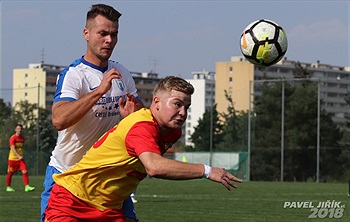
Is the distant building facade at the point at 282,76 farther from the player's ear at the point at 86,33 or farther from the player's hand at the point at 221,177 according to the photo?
the player's hand at the point at 221,177

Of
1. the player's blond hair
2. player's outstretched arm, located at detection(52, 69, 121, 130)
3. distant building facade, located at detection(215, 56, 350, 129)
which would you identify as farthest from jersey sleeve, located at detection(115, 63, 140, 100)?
distant building facade, located at detection(215, 56, 350, 129)

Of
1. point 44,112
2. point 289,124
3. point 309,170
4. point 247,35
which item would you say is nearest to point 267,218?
point 247,35

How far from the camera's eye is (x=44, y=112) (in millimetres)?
51219

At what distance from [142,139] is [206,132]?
45.6 metres

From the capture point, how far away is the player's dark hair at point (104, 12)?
6.36m

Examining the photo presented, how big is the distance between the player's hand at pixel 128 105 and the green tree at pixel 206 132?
38821 mm

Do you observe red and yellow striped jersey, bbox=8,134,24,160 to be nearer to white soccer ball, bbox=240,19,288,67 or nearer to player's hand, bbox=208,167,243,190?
white soccer ball, bbox=240,19,288,67

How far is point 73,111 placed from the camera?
235 inches

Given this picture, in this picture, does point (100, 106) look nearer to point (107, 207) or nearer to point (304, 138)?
point (107, 207)

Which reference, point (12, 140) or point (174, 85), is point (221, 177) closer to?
point (174, 85)

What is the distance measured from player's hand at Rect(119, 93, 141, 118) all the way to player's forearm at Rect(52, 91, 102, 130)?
17.5 inches

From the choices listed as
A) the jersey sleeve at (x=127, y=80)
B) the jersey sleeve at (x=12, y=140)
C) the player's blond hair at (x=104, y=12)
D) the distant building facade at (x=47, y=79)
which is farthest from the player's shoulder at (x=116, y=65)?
the distant building facade at (x=47, y=79)

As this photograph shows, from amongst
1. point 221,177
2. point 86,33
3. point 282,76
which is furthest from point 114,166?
point 282,76

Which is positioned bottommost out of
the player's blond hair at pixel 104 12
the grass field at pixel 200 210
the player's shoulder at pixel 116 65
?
the grass field at pixel 200 210
